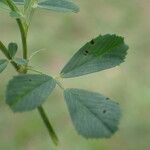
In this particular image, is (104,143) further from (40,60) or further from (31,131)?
(40,60)

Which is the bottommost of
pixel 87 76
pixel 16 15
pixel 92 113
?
pixel 87 76

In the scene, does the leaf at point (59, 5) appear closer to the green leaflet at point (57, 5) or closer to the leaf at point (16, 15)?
the green leaflet at point (57, 5)

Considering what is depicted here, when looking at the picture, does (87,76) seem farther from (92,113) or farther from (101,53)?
(92,113)

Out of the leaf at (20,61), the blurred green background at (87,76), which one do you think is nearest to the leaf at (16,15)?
the leaf at (20,61)

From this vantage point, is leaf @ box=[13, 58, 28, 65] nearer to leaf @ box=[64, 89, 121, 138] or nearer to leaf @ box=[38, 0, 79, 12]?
leaf @ box=[64, 89, 121, 138]

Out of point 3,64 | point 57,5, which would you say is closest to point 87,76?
point 57,5

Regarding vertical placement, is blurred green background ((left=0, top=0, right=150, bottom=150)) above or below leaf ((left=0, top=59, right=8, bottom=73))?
below

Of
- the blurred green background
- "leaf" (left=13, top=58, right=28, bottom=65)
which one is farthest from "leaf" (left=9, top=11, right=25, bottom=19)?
the blurred green background
